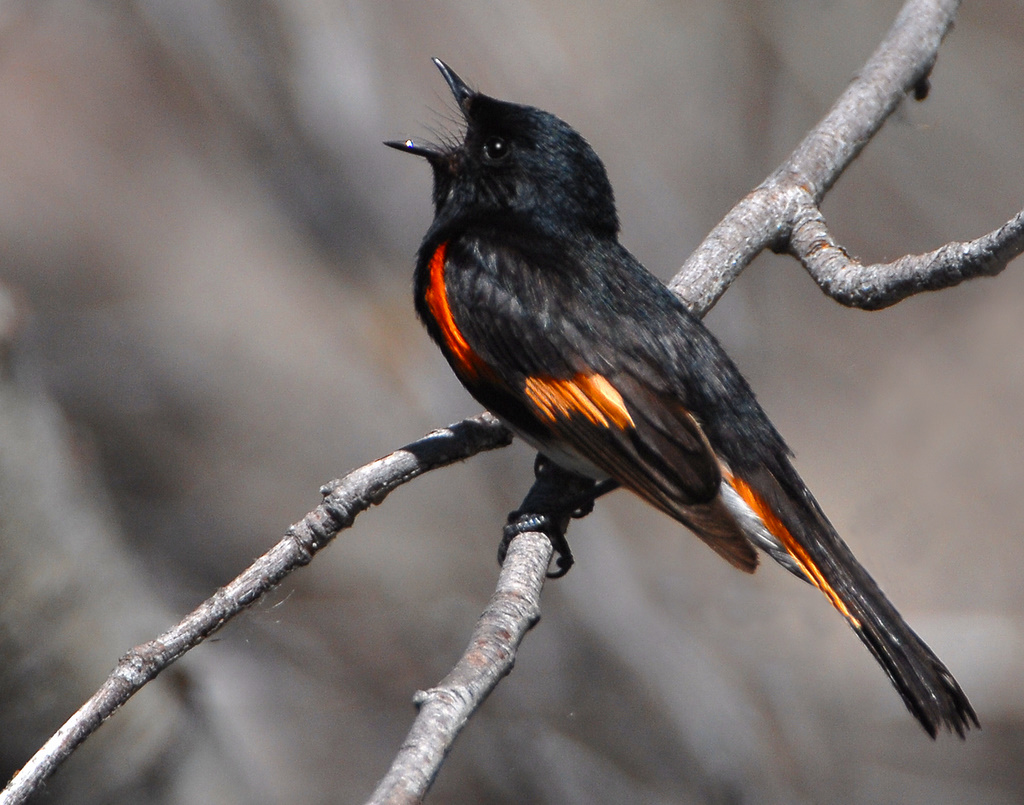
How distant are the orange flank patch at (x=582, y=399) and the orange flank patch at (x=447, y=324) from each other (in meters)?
0.17

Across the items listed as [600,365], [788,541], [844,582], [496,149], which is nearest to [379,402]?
[496,149]

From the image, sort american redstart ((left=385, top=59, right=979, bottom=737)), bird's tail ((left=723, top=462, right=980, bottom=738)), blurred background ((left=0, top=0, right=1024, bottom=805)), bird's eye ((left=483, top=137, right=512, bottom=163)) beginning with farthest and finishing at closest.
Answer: blurred background ((left=0, top=0, right=1024, bottom=805)) → bird's eye ((left=483, top=137, right=512, bottom=163)) → american redstart ((left=385, top=59, right=979, bottom=737)) → bird's tail ((left=723, top=462, right=980, bottom=738))

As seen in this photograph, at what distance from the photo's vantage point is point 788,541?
2346 millimetres

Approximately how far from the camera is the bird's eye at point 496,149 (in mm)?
2707

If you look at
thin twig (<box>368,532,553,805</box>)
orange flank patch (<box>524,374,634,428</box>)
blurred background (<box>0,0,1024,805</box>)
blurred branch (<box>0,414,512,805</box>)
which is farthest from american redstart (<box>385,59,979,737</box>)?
blurred background (<box>0,0,1024,805</box>)

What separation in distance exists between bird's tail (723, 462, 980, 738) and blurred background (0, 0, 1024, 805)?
179 cm

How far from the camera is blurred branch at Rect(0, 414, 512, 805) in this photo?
1.63 m

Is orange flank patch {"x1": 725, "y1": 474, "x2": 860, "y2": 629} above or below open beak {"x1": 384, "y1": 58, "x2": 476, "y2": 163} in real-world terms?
below

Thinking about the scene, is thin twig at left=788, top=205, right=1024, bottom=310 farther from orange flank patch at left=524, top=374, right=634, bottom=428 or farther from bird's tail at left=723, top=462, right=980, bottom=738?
orange flank patch at left=524, top=374, right=634, bottom=428

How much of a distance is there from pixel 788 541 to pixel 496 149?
118cm

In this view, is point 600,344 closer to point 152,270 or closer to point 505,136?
point 505,136

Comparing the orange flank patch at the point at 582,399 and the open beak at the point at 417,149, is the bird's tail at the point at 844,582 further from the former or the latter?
the open beak at the point at 417,149

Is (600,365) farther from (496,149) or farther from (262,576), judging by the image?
(262,576)

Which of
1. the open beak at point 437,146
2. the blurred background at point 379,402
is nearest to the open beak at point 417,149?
the open beak at point 437,146
